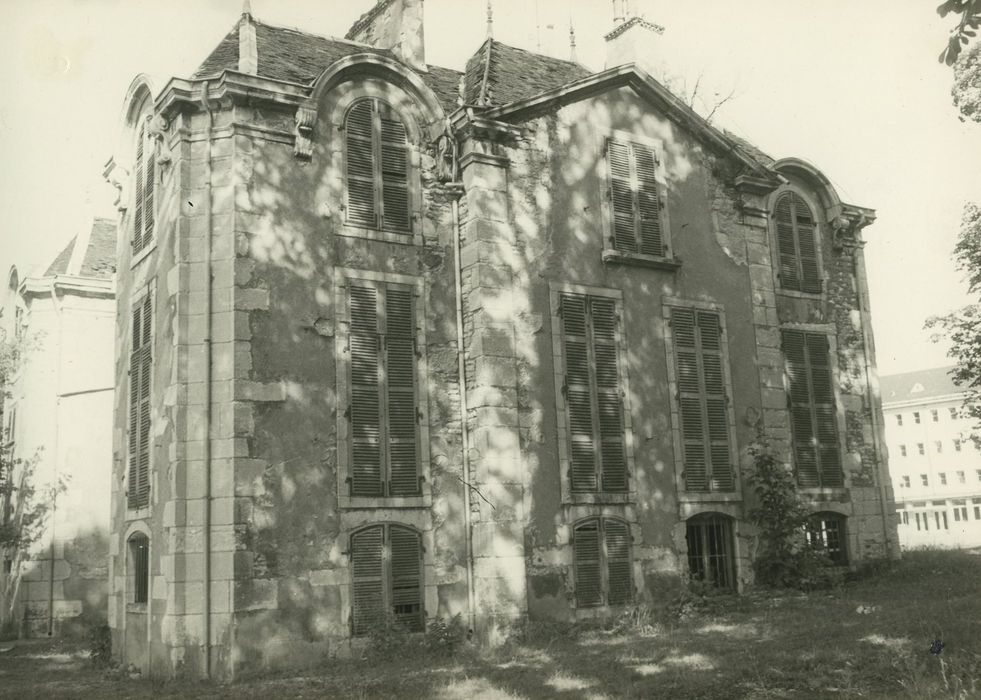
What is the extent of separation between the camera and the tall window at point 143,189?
14094 millimetres

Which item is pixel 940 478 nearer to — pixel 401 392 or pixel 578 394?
pixel 578 394

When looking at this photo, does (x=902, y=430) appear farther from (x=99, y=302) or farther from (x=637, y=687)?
(x=637, y=687)

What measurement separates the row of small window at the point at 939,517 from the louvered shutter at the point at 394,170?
114ft

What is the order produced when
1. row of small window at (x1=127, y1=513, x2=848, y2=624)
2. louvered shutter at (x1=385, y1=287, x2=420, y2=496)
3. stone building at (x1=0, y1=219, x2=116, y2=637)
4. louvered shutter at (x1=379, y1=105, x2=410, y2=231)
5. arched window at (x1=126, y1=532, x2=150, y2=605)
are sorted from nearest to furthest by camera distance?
1. row of small window at (x1=127, y1=513, x2=848, y2=624)
2. louvered shutter at (x1=385, y1=287, x2=420, y2=496)
3. arched window at (x1=126, y1=532, x2=150, y2=605)
4. louvered shutter at (x1=379, y1=105, x2=410, y2=231)
5. stone building at (x1=0, y1=219, x2=116, y2=637)

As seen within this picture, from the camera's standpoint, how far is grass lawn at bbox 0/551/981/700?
349 inches

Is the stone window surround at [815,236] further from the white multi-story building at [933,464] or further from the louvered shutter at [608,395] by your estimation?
the white multi-story building at [933,464]

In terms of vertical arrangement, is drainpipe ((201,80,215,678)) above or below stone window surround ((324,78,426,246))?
below

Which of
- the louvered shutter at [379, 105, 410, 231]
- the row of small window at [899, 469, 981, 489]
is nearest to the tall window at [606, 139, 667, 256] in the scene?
the louvered shutter at [379, 105, 410, 231]

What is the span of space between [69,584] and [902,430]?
122 feet

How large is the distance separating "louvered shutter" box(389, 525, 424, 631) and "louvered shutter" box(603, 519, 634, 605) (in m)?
2.66

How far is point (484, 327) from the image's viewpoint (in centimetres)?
1315

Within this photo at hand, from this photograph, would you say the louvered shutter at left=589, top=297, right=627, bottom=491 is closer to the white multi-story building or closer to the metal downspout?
the metal downspout

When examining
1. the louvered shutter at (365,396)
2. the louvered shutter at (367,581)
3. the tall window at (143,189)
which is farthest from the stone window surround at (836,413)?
the tall window at (143,189)

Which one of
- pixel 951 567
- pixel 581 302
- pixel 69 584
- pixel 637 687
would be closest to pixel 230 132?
pixel 581 302
